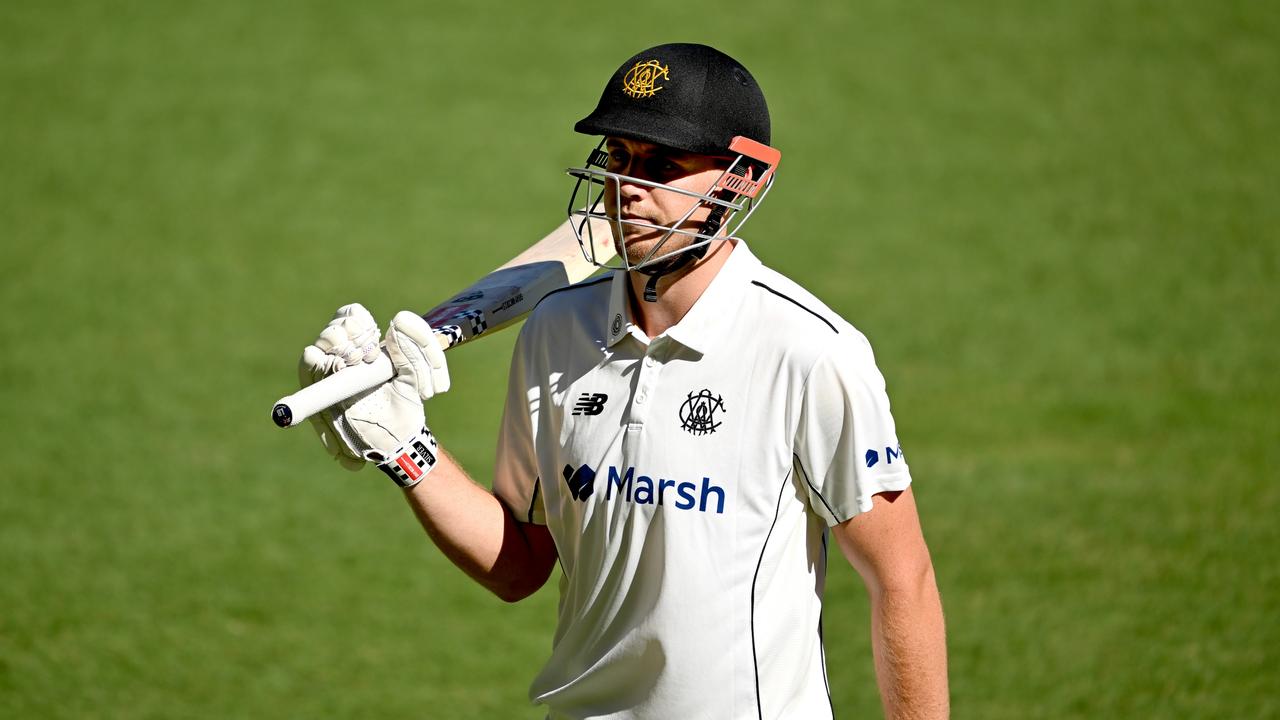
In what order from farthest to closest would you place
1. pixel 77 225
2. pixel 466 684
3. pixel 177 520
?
pixel 77 225 → pixel 177 520 → pixel 466 684

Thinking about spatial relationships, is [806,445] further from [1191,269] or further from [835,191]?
[835,191]

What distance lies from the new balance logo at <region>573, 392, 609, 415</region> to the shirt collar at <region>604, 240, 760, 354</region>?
0.10 metres

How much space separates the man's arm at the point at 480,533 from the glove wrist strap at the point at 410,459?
23 millimetres

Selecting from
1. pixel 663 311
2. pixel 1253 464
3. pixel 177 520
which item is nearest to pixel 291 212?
pixel 177 520

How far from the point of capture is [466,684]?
19.5 ft

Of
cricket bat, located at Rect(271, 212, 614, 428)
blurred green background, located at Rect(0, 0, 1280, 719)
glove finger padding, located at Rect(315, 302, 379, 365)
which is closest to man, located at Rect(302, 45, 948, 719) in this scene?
glove finger padding, located at Rect(315, 302, 379, 365)

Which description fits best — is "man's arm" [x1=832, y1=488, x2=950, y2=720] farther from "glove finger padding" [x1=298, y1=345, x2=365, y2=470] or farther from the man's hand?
"glove finger padding" [x1=298, y1=345, x2=365, y2=470]

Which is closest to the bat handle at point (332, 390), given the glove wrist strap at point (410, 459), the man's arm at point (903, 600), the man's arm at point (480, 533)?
the glove wrist strap at point (410, 459)

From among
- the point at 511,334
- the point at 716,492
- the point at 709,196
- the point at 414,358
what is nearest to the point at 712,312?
the point at 709,196

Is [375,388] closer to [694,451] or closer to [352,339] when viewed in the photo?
[352,339]

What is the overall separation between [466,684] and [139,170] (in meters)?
7.93

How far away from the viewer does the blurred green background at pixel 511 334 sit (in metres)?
6.12

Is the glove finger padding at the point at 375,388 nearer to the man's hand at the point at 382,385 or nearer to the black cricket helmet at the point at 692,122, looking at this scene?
the man's hand at the point at 382,385

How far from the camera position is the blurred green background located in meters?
6.12
